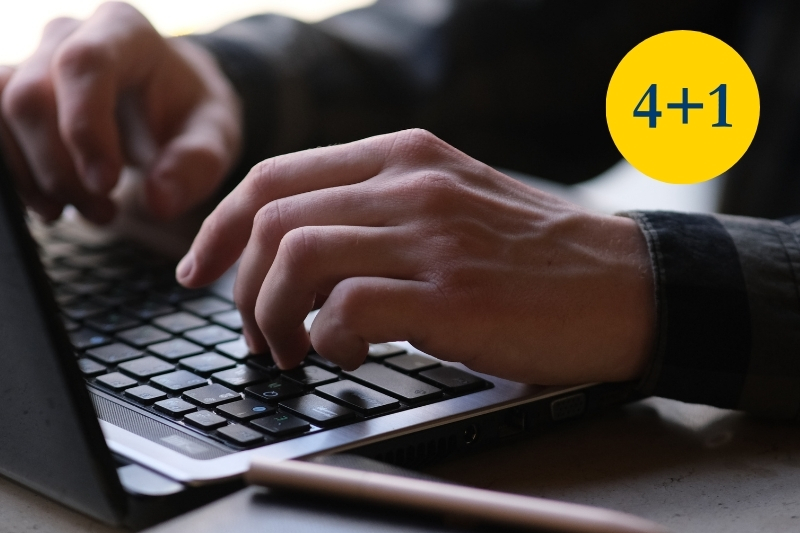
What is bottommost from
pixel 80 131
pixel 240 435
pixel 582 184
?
pixel 582 184

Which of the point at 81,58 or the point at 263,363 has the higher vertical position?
the point at 81,58

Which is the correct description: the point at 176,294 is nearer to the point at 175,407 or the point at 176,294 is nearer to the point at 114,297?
the point at 114,297

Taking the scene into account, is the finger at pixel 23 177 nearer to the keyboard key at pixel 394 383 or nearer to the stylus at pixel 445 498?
the keyboard key at pixel 394 383

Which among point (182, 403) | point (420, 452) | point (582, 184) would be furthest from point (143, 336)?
point (582, 184)

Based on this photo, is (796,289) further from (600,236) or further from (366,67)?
(366,67)

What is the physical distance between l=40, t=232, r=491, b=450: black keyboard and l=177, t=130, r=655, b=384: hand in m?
0.02

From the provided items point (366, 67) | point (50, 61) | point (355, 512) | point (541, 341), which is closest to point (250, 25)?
point (366, 67)

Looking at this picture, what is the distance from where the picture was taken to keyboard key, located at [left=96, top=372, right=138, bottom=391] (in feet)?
1.56

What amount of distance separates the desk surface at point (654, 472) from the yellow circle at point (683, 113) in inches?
7.5

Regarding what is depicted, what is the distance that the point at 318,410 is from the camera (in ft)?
1.41

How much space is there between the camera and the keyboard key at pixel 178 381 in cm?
47

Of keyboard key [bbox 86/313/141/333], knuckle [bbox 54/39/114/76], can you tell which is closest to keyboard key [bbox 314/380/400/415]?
keyboard key [bbox 86/313/141/333]

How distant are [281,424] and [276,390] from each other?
51 millimetres

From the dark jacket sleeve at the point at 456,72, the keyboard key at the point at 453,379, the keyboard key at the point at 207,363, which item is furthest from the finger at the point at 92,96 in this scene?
the keyboard key at the point at 453,379
